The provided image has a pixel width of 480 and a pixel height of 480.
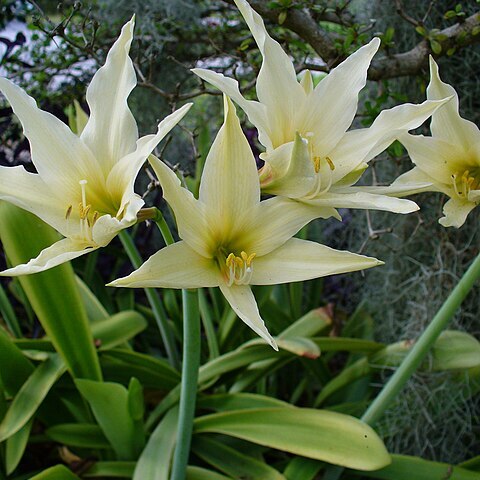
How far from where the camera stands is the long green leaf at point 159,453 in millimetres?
947

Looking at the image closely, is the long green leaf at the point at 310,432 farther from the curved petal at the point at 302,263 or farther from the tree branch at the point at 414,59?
the tree branch at the point at 414,59

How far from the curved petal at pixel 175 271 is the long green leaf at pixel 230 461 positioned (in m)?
0.48

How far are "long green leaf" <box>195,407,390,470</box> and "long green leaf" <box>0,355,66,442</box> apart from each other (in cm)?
26

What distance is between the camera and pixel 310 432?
0.97m

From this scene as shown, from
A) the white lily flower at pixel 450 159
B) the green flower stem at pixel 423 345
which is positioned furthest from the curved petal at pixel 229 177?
the green flower stem at pixel 423 345

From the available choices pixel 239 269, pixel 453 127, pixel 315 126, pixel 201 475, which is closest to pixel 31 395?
pixel 201 475

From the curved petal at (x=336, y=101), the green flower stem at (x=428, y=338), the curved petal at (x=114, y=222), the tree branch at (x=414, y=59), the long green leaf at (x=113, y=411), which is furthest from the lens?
the tree branch at (x=414, y=59)

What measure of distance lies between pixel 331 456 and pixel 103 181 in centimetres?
54

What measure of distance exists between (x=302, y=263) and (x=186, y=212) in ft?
0.43

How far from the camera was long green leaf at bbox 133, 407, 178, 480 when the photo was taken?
3.11ft

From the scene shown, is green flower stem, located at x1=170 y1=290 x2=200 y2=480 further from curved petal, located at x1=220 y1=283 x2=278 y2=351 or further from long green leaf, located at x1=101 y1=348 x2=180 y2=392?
long green leaf, located at x1=101 y1=348 x2=180 y2=392

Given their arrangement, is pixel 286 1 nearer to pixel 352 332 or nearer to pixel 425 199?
pixel 425 199

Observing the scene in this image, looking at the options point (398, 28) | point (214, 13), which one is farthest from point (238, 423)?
point (214, 13)

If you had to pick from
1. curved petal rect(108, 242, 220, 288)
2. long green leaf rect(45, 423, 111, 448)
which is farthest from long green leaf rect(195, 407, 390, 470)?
curved petal rect(108, 242, 220, 288)
